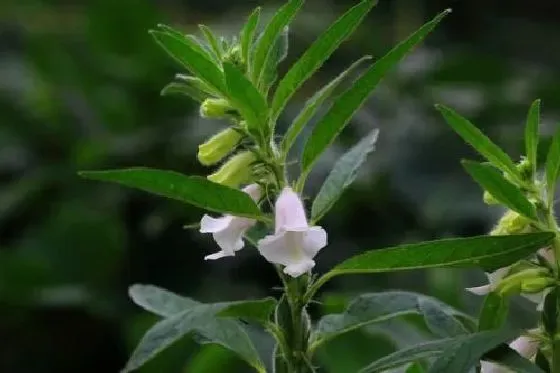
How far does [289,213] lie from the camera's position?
48 centimetres

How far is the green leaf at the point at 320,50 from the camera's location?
47 cm

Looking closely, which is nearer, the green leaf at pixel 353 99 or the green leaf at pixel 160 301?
the green leaf at pixel 353 99

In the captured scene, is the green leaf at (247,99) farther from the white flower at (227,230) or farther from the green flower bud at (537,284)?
the green flower bud at (537,284)

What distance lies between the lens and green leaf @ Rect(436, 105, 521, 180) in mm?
477

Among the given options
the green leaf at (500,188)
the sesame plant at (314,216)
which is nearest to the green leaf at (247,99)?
the sesame plant at (314,216)

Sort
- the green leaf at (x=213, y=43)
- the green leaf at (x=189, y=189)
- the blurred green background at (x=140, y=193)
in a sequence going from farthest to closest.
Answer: the blurred green background at (x=140, y=193), the green leaf at (x=213, y=43), the green leaf at (x=189, y=189)

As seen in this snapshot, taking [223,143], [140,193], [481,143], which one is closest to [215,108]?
[223,143]

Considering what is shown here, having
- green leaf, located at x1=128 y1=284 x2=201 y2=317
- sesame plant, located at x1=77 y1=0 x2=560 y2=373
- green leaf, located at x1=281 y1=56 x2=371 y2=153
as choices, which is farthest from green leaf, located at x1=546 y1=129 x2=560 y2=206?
green leaf, located at x1=128 y1=284 x2=201 y2=317

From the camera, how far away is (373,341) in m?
1.02

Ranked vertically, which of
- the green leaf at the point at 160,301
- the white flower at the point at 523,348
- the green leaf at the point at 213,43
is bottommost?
the white flower at the point at 523,348

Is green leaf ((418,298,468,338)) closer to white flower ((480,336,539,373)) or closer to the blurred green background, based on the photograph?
white flower ((480,336,539,373))

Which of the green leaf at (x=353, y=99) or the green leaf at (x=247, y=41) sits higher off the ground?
the green leaf at (x=247, y=41)

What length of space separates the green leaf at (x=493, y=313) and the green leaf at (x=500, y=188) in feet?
0.15

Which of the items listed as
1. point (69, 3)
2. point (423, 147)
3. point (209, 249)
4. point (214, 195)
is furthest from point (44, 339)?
point (69, 3)
